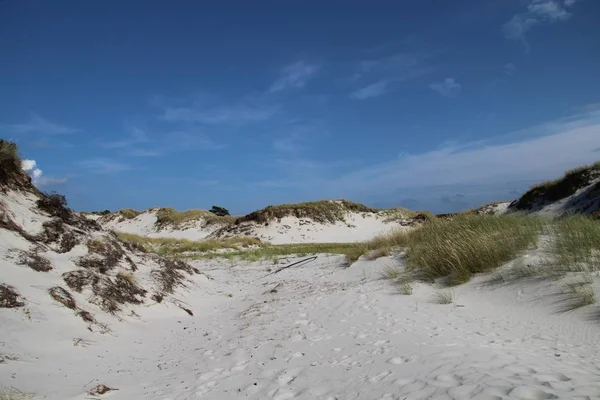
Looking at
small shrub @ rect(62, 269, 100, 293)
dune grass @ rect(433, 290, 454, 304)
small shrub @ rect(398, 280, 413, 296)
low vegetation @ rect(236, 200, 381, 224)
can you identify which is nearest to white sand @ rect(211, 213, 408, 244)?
low vegetation @ rect(236, 200, 381, 224)

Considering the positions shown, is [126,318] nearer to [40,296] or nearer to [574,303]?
[40,296]

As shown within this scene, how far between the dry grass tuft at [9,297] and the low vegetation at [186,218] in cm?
3981

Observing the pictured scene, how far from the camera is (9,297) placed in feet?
20.0

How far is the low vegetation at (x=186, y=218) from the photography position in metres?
47.5

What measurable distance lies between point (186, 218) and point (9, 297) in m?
44.5

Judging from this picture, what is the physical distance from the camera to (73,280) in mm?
7703

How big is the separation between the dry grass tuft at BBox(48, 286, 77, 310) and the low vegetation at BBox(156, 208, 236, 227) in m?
39.0

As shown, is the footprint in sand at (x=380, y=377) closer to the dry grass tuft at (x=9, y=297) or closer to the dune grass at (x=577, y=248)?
the dune grass at (x=577, y=248)

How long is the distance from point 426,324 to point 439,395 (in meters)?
2.76

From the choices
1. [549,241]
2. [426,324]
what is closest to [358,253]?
[549,241]

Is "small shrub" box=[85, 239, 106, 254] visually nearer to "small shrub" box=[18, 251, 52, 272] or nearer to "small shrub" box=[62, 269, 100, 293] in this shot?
"small shrub" box=[62, 269, 100, 293]

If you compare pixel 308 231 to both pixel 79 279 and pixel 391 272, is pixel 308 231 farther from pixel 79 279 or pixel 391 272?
pixel 79 279

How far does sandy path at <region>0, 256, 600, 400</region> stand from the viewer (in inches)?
137

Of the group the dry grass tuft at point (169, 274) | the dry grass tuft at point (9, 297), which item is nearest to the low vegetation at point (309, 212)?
the dry grass tuft at point (169, 274)
